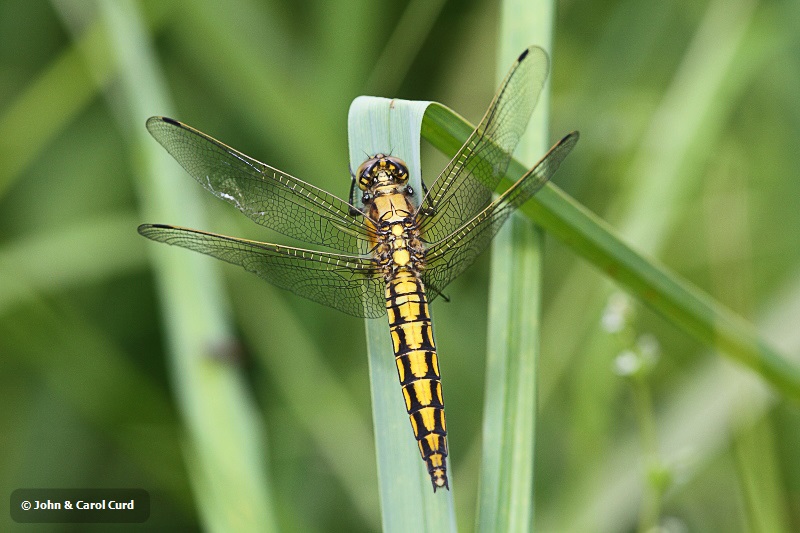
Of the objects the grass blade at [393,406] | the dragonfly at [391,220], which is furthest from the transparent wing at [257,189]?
the grass blade at [393,406]

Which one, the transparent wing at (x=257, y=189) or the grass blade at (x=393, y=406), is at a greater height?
the transparent wing at (x=257, y=189)

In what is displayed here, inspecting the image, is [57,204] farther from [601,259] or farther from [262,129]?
[601,259]

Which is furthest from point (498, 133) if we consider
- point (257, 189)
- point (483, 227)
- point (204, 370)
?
point (204, 370)

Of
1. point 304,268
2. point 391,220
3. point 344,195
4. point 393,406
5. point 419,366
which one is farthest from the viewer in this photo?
point 344,195

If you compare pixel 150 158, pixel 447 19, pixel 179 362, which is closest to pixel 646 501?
pixel 179 362

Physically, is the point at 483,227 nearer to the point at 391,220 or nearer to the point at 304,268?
the point at 391,220

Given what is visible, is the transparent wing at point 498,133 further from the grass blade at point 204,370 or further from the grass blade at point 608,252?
the grass blade at point 204,370

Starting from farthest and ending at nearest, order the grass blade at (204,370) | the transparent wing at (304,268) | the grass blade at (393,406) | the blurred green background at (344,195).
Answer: the blurred green background at (344,195) → the grass blade at (204,370) → the transparent wing at (304,268) → the grass blade at (393,406)
